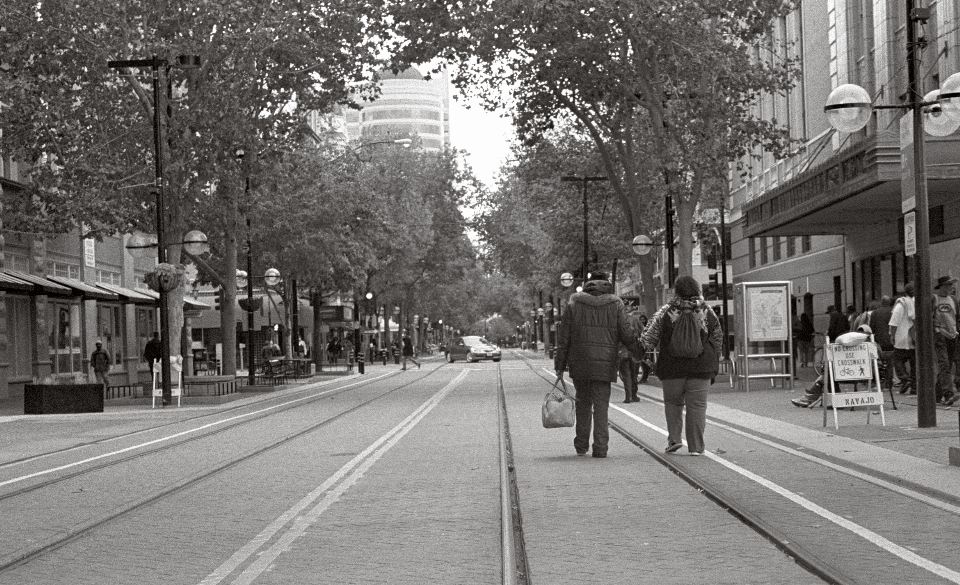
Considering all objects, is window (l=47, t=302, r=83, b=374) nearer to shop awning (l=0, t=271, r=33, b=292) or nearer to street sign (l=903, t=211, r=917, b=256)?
shop awning (l=0, t=271, r=33, b=292)

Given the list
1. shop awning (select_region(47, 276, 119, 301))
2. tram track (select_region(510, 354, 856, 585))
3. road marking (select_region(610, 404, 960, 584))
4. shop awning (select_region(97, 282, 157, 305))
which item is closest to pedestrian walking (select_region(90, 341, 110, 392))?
shop awning (select_region(47, 276, 119, 301))

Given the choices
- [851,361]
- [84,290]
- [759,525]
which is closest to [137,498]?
[759,525]

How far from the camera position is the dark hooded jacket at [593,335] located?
1465cm

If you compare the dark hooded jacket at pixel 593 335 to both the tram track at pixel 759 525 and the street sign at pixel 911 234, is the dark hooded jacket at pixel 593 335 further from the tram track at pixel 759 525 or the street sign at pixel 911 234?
the street sign at pixel 911 234

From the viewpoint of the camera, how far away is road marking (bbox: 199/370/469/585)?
8219 mm

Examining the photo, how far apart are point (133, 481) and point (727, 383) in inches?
882

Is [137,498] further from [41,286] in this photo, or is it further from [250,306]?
[250,306]

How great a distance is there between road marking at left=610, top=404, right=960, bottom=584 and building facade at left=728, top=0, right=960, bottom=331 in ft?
40.1

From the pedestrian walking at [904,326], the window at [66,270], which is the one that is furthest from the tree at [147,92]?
the pedestrian walking at [904,326]

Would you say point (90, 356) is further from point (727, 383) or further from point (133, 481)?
point (133, 481)

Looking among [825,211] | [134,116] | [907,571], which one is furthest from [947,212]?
[907,571]

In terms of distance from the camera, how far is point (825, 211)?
1384 inches

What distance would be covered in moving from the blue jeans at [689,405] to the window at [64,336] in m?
29.7

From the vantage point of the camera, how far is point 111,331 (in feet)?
159
